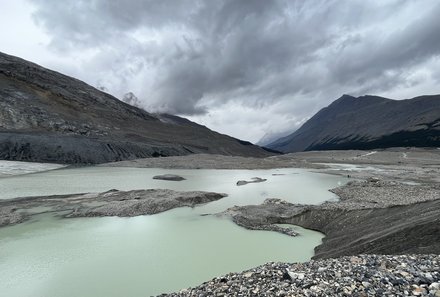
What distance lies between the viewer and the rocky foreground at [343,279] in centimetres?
868

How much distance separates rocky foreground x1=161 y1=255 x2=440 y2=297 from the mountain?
93.9m

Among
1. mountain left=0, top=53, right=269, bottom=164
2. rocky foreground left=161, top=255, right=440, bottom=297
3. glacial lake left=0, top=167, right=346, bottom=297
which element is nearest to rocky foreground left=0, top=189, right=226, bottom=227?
glacial lake left=0, top=167, right=346, bottom=297

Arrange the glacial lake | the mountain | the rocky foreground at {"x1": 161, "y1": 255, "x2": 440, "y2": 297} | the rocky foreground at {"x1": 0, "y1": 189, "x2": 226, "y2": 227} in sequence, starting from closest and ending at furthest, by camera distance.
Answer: the rocky foreground at {"x1": 161, "y1": 255, "x2": 440, "y2": 297} → the glacial lake → the rocky foreground at {"x1": 0, "y1": 189, "x2": 226, "y2": 227} → the mountain

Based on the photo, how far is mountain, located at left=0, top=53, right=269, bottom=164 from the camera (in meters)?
96.6

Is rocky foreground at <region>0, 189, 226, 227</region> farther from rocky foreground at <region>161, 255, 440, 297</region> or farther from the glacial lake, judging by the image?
rocky foreground at <region>161, 255, 440, 297</region>

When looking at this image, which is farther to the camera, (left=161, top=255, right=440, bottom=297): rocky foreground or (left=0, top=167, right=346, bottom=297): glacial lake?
(left=0, top=167, right=346, bottom=297): glacial lake

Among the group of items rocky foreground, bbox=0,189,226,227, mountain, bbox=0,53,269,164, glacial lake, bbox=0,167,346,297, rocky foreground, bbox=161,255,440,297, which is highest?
mountain, bbox=0,53,269,164

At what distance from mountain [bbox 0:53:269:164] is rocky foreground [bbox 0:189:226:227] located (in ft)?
207

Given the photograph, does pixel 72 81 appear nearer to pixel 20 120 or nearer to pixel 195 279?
pixel 20 120

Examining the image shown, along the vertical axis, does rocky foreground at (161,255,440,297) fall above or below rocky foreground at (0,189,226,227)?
below

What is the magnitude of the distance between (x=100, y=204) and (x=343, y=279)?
28.0 meters

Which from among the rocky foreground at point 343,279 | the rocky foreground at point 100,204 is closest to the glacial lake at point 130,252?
the rocky foreground at point 100,204

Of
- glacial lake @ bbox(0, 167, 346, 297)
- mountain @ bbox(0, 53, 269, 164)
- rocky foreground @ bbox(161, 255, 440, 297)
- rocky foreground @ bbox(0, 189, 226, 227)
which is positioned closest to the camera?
rocky foreground @ bbox(161, 255, 440, 297)

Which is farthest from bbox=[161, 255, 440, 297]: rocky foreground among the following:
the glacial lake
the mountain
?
the mountain
